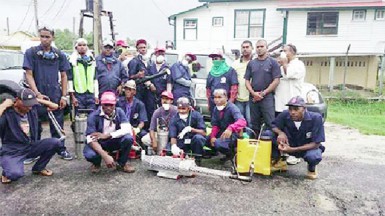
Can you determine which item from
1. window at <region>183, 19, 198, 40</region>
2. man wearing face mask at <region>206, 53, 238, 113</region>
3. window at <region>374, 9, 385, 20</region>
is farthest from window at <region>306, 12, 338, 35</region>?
man wearing face mask at <region>206, 53, 238, 113</region>

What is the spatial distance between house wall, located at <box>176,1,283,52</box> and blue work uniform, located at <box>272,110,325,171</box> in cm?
1292

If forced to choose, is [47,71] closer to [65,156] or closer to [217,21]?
[65,156]

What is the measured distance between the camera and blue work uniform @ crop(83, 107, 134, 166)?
4637 mm

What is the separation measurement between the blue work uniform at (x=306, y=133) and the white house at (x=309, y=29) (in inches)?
506

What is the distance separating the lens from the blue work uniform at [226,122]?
4949 mm

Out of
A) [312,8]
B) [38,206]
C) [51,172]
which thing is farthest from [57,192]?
[312,8]

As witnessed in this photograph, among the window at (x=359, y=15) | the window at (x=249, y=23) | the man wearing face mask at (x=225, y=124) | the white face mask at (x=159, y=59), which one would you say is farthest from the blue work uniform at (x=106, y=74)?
the window at (x=359, y=15)

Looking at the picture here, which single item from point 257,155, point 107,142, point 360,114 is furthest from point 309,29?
point 107,142

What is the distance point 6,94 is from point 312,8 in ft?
50.5

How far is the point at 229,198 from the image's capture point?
397 centimetres

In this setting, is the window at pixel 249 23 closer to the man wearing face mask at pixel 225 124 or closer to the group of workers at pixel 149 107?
the group of workers at pixel 149 107

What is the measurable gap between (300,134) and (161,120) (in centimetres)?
207

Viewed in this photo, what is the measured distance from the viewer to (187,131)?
506 cm

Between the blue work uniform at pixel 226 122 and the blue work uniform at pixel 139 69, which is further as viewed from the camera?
A: the blue work uniform at pixel 139 69
